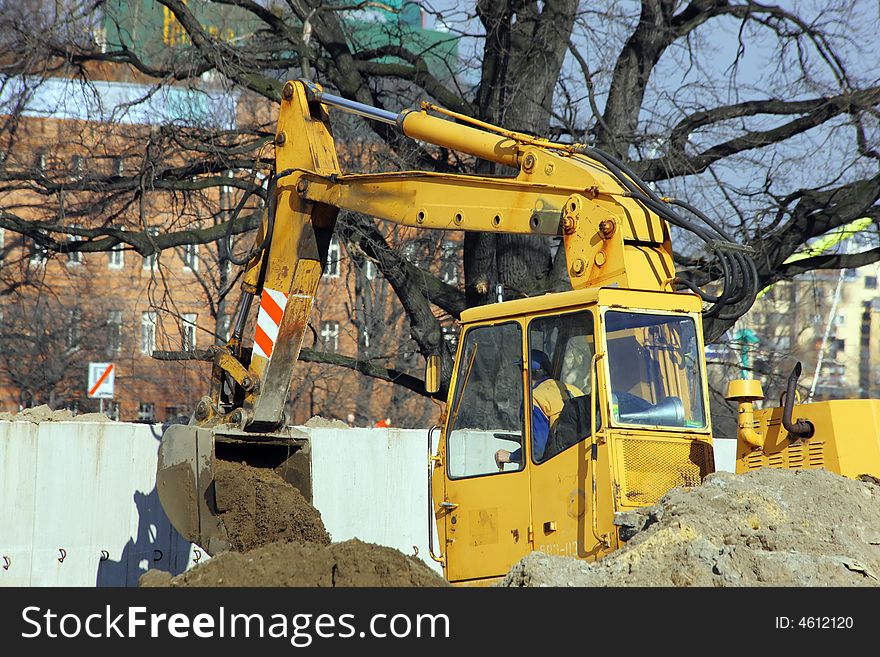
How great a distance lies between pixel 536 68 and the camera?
596 inches

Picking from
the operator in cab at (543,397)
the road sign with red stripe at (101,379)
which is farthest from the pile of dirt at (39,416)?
the road sign with red stripe at (101,379)

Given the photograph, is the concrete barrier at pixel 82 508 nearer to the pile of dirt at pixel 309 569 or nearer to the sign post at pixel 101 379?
the pile of dirt at pixel 309 569

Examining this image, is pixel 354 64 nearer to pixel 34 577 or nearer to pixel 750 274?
pixel 34 577

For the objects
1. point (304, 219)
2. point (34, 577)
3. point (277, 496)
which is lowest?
point (34, 577)

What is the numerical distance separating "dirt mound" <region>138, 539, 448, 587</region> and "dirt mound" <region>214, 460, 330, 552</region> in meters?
1.74

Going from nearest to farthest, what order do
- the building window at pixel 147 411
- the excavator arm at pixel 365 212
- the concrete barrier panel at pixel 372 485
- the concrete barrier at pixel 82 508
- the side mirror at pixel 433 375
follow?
the excavator arm at pixel 365 212 → the side mirror at pixel 433 375 → the concrete barrier at pixel 82 508 → the concrete barrier panel at pixel 372 485 → the building window at pixel 147 411

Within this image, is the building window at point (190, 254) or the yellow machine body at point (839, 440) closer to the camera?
the yellow machine body at point (839, 440)

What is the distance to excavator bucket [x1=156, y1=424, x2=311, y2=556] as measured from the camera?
812cm

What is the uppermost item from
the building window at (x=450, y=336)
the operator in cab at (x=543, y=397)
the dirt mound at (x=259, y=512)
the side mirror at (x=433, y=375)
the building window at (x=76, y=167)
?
the building window at (x=76, y=167)

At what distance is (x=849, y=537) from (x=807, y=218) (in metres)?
9.40

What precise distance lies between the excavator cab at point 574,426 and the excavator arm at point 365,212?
0.37 m

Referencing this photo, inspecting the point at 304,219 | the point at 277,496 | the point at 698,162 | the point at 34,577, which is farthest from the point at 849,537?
the point at 698,162

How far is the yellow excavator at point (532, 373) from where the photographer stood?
7.20 metres
